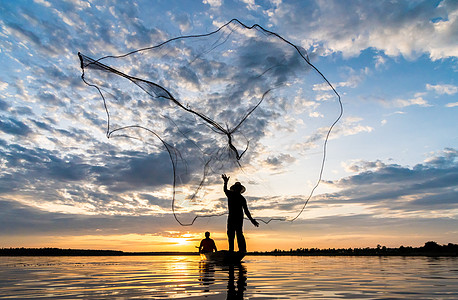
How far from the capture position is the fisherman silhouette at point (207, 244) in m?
20.8

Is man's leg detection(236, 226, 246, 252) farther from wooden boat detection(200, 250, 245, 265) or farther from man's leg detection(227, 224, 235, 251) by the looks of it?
wooden boat detection(200, 250, 245, 265)

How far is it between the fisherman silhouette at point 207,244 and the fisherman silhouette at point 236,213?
4931 millimetres

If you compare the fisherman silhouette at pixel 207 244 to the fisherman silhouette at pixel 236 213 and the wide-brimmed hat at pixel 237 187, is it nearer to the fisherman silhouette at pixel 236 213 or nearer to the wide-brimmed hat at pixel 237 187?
the fisherman silhouette at pixel 236 213

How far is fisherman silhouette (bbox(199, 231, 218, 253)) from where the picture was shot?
818 inches

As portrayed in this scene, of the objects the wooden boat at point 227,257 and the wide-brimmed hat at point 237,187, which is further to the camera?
the wooden boat at point 227,257

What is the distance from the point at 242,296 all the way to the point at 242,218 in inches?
385

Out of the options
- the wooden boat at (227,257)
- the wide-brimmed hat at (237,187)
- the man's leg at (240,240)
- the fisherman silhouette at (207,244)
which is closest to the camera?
the man's leg at (240,240)

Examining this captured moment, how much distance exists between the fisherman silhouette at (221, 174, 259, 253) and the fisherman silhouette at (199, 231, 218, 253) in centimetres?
493

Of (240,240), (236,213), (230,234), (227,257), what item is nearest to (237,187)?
(236,213)

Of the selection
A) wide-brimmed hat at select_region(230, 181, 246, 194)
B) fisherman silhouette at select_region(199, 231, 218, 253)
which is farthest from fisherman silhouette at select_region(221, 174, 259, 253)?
fisherman silhouette at select_region(199, 231, 218, 253)

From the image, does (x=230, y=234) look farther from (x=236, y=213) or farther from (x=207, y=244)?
(x=207, y=244)

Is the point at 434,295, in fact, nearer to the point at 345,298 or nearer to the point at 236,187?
the point at 345,298

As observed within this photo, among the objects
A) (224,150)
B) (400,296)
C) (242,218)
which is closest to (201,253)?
(242,218)

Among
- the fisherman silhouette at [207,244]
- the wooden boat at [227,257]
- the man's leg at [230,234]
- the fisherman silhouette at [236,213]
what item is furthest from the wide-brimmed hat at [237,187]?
the fisherman silhouette at [207,244]
